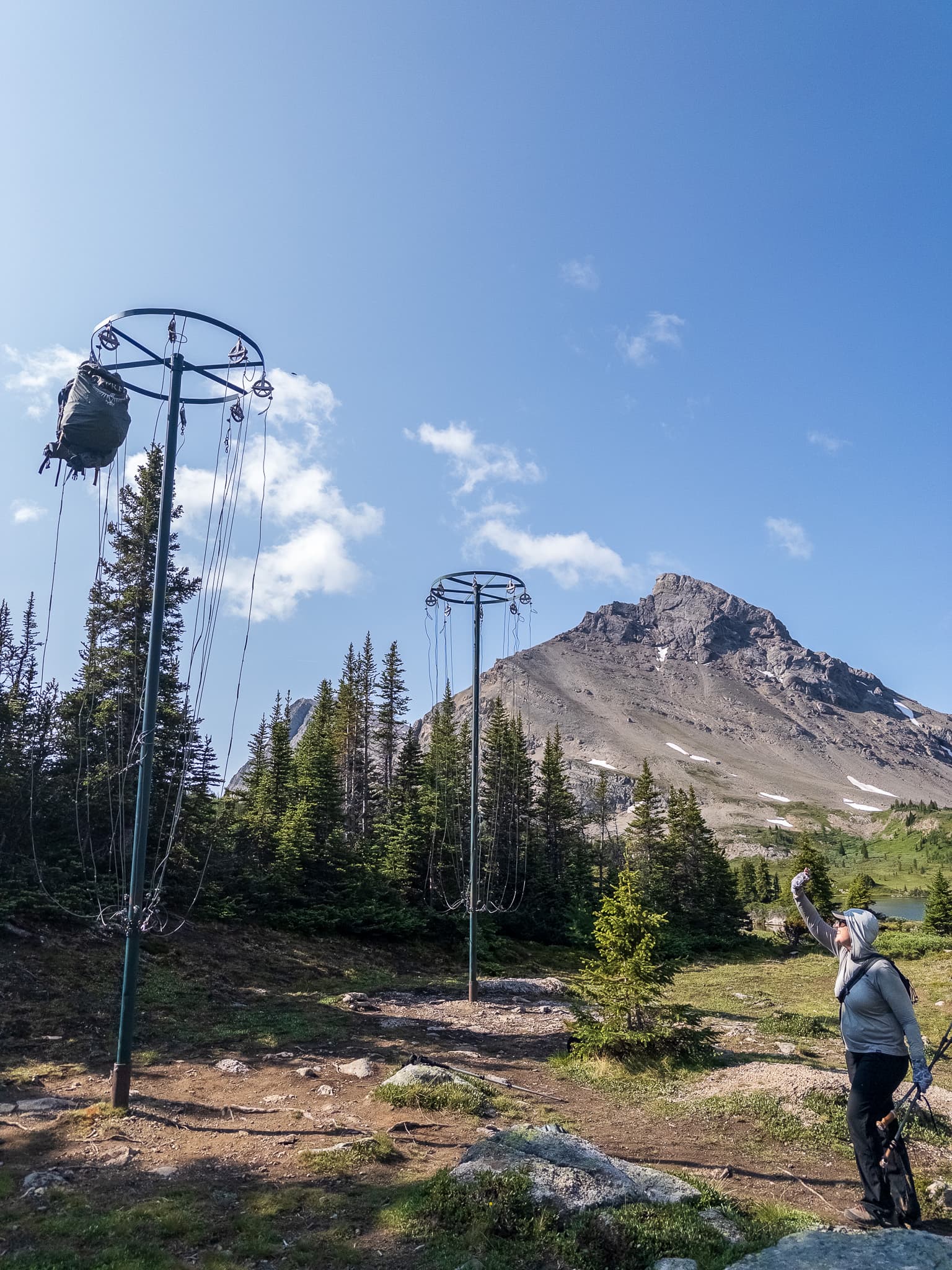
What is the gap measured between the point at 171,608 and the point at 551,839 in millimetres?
29951

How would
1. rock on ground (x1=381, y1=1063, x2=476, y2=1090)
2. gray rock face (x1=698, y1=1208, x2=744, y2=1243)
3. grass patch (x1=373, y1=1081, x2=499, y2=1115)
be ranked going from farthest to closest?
rock on ground (x1=381, y1=1063, x2=476, y2=1090) < grass patch (x1=373, y1=1081, x2=499, y2=1115) < gray rock face (x1=698, y1=1208, x2=744, y2=1243)

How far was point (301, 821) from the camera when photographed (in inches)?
1177

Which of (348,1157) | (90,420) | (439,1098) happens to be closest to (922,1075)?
(348,1157)

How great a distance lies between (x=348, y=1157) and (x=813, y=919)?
474cm

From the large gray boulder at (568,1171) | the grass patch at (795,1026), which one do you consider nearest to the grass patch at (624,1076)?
the large gray boulder at (568,1171)

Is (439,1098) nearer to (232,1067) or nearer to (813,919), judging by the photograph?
(232,1067)

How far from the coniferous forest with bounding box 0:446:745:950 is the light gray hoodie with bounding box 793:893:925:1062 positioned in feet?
19.0

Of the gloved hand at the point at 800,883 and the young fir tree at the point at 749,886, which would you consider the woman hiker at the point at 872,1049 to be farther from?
the young fir tree at the point at 749,886

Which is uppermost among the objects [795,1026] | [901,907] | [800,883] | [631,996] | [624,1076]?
[800,883]

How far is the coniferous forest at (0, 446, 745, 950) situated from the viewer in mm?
20203

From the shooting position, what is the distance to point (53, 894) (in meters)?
18.6

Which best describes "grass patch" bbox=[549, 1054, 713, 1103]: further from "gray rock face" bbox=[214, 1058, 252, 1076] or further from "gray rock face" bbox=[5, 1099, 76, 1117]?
"gray rock face" bbox=[5, 1099, 76, 1117]

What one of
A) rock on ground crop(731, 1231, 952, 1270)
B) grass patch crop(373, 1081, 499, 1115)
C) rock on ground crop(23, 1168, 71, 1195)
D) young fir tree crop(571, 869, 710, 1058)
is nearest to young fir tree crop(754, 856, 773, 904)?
young fir tree crop(571, 869, 710, 1058)

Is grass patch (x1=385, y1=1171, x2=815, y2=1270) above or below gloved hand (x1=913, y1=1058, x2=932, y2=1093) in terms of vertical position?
below
